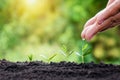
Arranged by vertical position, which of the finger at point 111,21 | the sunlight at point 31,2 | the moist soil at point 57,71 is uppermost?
the sunlight at point 31,2

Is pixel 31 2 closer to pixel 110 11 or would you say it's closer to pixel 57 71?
pixel 57 71

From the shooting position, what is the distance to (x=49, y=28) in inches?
191

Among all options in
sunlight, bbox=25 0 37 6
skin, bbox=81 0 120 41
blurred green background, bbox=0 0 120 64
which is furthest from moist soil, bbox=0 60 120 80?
sunlight, bbox=25 0 37 6

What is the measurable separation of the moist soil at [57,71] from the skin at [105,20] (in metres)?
0.16

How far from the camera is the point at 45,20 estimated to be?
4996 millimetres

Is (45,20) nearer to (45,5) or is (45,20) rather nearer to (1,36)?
(45,5)

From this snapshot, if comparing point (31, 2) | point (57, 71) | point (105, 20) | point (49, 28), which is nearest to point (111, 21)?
point (105, 20)

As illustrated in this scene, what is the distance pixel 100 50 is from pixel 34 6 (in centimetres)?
103

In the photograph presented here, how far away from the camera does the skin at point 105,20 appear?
1682mm

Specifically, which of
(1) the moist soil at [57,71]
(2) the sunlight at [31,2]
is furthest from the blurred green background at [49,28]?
(1) the moist soil at [57,71]

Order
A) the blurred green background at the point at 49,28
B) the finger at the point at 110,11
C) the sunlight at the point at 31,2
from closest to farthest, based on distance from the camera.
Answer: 1. the finger at the point at 110,11
2. the blurred green background at the point at 49,28
3. the sunlight at the point at 31,2

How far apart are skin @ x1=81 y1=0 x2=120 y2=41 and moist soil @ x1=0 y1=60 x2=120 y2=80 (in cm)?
16

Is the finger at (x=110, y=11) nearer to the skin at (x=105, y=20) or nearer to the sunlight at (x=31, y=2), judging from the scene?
the skin at (x=105, y=20)

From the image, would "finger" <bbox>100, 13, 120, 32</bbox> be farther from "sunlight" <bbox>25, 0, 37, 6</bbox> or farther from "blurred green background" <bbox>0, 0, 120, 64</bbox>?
"sunlight" <bbox>25, 0, 37, 6</bbox>
